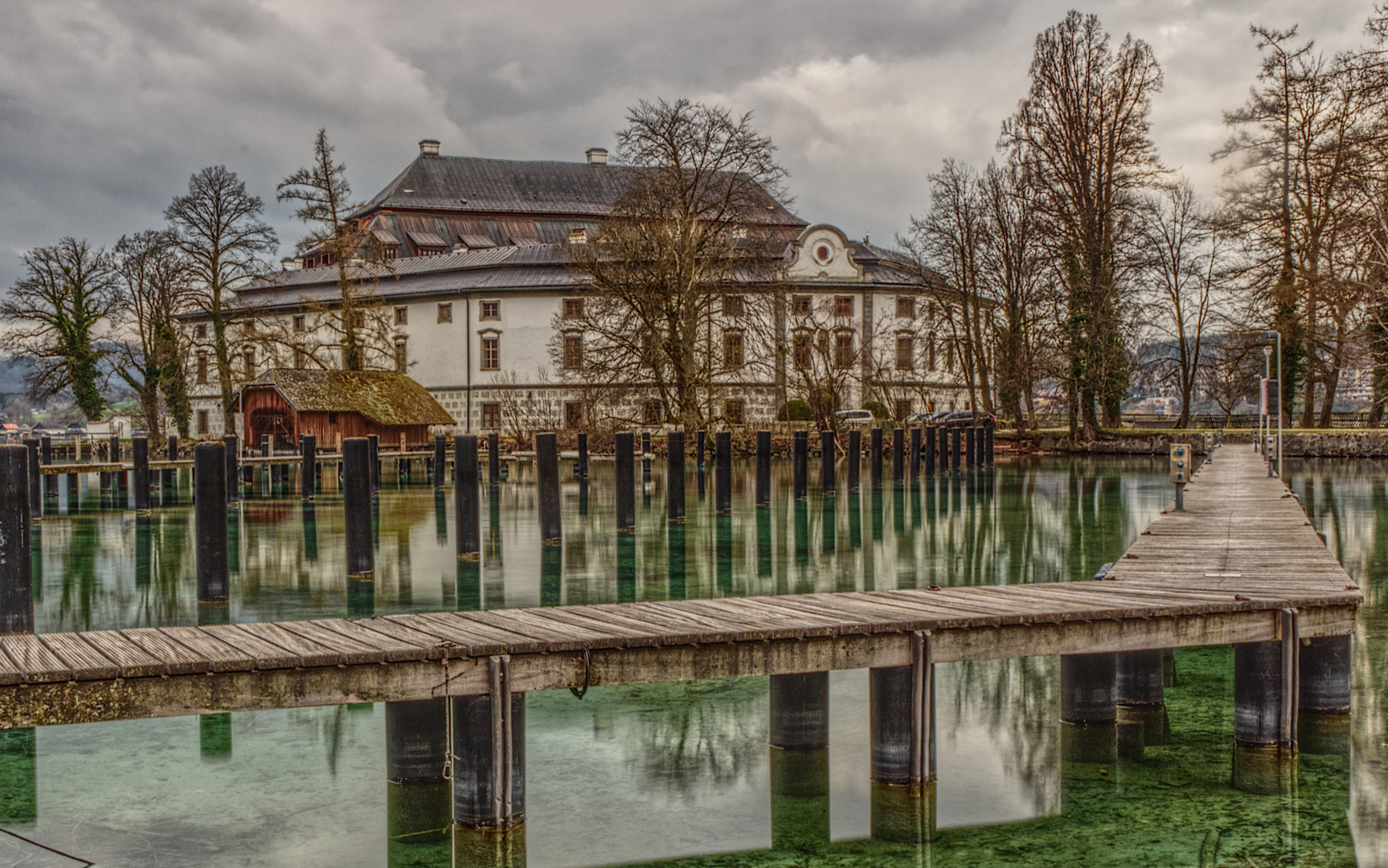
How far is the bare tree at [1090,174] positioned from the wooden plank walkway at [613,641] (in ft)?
132

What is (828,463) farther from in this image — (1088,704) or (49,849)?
(49,849)

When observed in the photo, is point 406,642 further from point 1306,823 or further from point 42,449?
point 42,449

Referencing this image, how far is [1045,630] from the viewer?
7.72m

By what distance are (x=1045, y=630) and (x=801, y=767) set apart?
5.31ft

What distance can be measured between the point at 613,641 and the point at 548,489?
12609 millimetres

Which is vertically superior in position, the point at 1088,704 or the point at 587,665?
the point at 587,665

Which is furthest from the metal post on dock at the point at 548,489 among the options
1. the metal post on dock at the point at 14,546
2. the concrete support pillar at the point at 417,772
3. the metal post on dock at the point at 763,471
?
the concrete support pillar at the point at 417,772

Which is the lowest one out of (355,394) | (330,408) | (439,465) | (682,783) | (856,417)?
(682,783)

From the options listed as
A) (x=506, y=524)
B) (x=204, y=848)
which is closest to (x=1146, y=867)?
(x=204, y=848)

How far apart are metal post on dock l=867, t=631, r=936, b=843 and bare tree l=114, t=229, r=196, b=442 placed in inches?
2030

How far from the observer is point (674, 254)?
39.0 meters

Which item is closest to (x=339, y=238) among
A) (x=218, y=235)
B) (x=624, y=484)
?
(x=218, y=235)

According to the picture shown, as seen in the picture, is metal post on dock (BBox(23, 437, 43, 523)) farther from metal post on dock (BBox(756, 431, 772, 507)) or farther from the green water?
metal post on dock (BBox(756, 431, 772, 507))

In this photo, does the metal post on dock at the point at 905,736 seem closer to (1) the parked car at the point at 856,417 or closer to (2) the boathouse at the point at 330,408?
(2) the boathouse at the point at 330,408
